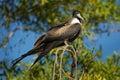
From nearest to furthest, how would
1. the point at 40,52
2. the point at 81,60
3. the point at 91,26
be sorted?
the point at 40,52
the point at 81,60
the point at 91,26

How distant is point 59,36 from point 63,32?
9 cm

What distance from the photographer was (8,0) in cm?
1811

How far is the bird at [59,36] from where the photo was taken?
22.1ft

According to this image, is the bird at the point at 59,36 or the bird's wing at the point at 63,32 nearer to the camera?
the bird at the point at 59,36

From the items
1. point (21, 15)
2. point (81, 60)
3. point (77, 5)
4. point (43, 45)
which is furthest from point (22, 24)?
point (43, 45)

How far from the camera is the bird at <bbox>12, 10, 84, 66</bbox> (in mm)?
6742

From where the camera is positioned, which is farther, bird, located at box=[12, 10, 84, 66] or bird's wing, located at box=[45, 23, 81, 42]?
bird's wing, located at box=[45, 23, 81, 42]

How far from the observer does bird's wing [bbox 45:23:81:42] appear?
723cm

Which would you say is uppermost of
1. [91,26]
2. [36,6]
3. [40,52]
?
[40,52]

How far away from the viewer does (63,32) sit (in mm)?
7520

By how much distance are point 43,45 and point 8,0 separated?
37.5 feet

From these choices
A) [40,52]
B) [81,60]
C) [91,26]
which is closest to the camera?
[40,52]

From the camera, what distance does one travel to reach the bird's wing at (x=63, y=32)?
7231mm

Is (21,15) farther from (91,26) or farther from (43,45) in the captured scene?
(43,45)
